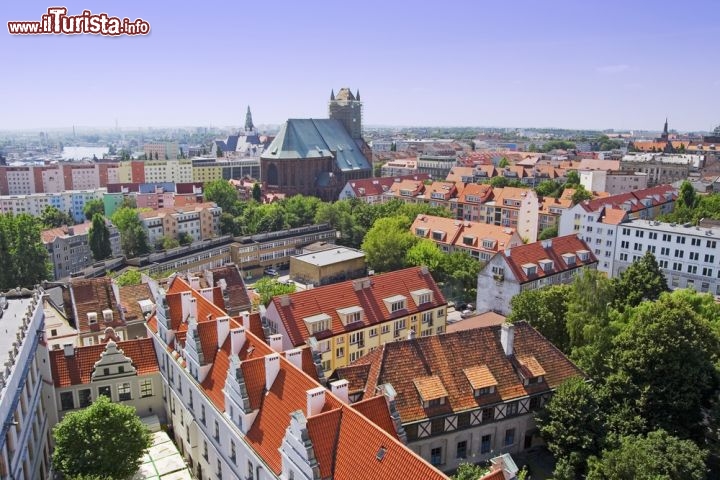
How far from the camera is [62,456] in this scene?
107 ft

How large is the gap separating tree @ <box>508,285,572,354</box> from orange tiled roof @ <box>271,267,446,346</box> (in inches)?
348

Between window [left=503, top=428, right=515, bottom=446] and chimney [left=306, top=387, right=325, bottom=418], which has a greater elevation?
chimney [left=306, top=387, right=325, bottom=418]

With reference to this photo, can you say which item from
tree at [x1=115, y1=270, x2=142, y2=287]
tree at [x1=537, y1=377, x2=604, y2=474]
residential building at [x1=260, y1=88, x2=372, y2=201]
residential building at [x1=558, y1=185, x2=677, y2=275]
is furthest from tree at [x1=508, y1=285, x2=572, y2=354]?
residential building at [x1=260, y1=88, x2=372, y2=201]

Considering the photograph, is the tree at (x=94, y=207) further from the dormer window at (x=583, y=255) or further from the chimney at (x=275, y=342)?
the chimney at (x=275, y=342)

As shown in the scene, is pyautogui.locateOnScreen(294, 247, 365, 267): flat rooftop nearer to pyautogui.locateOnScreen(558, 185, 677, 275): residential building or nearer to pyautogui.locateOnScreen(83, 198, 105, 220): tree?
pyautogui.locateOnScreen(558, 185, 677, 275): residential building

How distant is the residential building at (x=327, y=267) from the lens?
87562 mm

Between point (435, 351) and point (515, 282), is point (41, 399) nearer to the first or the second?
point (435, 351)

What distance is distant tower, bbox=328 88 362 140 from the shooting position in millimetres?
177750

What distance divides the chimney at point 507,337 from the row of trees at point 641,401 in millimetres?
4463

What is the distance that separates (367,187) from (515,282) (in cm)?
8036

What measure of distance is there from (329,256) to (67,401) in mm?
54191

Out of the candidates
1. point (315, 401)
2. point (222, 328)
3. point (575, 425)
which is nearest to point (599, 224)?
point (575, 425)

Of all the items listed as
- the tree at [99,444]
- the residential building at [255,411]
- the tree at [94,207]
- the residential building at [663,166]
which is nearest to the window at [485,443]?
the residential building at [255,411]

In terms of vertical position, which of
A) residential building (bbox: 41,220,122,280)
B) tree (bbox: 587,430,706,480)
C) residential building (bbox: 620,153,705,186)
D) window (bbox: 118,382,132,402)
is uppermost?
residential building (bbox: 620,153,705,186)
